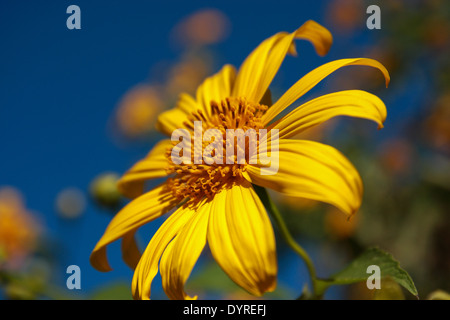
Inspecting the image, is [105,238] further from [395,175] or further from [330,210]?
[395,175]

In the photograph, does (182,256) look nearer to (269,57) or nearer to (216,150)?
(216,150)

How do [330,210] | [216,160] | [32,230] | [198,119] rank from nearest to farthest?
1. [216,160]
2. [198,119]
3. [32,230]
4. [330,210]

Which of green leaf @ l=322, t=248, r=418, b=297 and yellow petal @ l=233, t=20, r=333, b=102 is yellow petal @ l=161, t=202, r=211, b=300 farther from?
yellow petal @ l=233, t=20, r=333, b=102

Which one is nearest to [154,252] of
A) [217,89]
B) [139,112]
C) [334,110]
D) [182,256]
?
[182,256]

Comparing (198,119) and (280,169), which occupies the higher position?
(198,119)

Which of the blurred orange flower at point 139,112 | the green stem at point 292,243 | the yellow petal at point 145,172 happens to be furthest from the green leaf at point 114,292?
the blurred orange flower at point 139,112

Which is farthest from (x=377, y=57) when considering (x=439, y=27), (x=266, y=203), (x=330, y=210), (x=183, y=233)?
(x=183, y=233)
